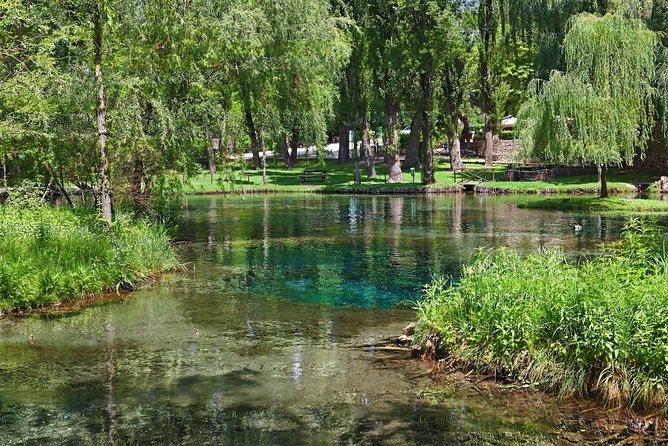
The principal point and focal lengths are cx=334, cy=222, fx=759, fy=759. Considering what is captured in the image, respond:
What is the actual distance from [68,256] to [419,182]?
39946 mm

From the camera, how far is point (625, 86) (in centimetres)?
3491

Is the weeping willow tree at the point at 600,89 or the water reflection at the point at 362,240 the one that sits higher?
the weeping willow tree at the point at 600,89

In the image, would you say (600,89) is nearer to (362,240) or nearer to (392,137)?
(362,240)

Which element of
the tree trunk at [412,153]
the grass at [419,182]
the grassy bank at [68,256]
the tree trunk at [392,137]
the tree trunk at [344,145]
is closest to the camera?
the grassy bank at [68,256]

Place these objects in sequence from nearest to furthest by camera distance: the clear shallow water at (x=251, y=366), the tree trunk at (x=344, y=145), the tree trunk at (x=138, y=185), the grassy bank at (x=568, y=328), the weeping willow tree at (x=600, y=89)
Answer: the clear shallow water at (x=251, y=366) → the grassy bank at (x=568, y=328) → the tree trunk at (x=138, y=185) → the weeping willow tree at (x=600, y=89) → the tree trunk at (x=344, y=145)

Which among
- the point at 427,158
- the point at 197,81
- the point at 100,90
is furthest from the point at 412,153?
the point at 100,90

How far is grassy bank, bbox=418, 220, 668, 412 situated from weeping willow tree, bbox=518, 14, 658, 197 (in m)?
24.8

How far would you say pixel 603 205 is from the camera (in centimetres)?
3509

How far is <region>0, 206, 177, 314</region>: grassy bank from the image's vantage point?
14.4 metres

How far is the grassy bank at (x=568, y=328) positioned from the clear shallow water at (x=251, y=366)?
2.63 ft

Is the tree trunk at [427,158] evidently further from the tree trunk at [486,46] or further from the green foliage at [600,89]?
the green foliage at [600,89]

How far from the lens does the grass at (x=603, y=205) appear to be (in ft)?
110

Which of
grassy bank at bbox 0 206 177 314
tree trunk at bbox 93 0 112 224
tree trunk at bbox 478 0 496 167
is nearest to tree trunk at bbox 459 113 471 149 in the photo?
tree trunk at bbox 478 0 496 167

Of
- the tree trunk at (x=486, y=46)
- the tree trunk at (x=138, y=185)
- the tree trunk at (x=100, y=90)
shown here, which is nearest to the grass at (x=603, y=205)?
the tree trunk at (x=486, y=46)
